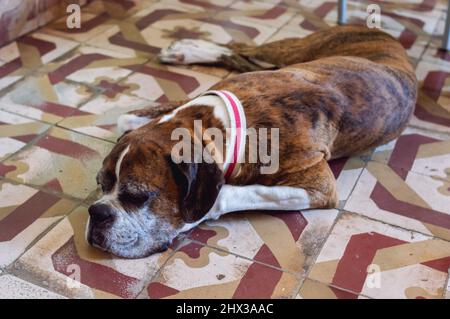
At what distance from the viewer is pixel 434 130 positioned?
2682 mm

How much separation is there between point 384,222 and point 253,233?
42cm

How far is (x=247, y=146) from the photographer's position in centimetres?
202

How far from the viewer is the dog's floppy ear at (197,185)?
1.87 m

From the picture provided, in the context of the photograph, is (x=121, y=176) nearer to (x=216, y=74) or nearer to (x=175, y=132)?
(x=175, y=132)

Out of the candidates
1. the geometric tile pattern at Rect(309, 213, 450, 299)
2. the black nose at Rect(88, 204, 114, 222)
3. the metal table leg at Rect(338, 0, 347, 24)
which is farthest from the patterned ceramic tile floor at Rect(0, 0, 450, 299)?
the metal table leg at Rect(338, 0, 347, 24)

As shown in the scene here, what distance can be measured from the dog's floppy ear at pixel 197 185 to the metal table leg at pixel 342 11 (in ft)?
6.24

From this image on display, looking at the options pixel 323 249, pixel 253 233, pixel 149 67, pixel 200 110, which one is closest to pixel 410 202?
pixel 323 249

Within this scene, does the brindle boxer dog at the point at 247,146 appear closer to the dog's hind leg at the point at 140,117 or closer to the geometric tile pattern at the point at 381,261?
the dog's hind leg at the point at 140,117

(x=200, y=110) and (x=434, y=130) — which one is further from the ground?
(x=200, y=110)

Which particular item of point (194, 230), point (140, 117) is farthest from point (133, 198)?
point (140, 117)

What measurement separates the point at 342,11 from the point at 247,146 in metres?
1.77

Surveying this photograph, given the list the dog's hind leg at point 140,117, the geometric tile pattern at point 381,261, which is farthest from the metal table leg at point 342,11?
the geometric tile pattern at point 381,261

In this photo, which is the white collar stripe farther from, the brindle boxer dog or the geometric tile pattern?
the geometric tile pattern

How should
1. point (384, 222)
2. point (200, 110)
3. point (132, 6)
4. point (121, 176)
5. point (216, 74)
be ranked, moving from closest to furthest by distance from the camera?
1. point (121, 176)
2. point (200, 110)
3. point (384, 222)
4. point (216, 74)
5. point (132, 6)
